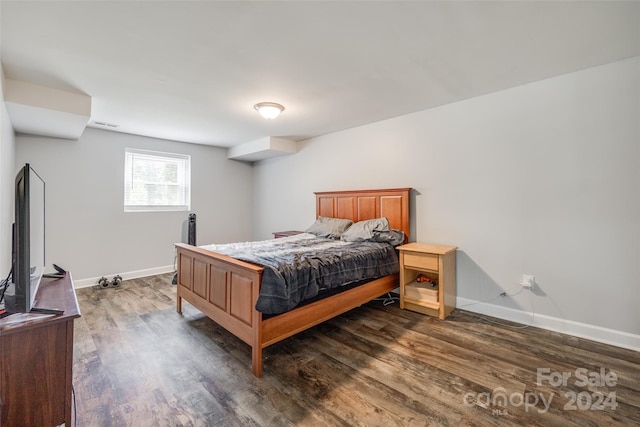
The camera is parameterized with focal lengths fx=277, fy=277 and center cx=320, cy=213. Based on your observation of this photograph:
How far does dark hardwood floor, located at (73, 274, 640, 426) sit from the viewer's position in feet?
5.19

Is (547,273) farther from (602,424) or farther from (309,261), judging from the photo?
(309,261)

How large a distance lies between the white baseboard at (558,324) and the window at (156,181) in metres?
4.75

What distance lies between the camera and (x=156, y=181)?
4781 mm

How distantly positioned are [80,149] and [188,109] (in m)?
2.00

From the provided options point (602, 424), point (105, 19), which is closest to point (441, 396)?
point (602, 424)

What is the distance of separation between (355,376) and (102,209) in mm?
4355

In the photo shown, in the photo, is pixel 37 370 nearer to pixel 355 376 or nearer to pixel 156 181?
pixel 355 376

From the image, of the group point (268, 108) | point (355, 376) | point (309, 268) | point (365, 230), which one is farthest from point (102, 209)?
point (355, 376)

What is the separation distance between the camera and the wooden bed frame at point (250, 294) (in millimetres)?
2023

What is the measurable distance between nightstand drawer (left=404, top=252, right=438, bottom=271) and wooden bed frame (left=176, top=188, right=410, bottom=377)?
0.33 metres

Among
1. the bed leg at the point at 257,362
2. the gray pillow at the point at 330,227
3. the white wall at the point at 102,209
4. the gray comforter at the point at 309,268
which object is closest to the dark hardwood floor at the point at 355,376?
the bed leg at the point at 257,362

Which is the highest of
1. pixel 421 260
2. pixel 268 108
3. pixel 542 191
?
pixel 268 108

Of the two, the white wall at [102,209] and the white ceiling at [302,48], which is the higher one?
the white ceiling at [302,48]

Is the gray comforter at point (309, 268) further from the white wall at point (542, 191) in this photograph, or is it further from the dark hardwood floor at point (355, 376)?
the white wall at point (542, 191)
